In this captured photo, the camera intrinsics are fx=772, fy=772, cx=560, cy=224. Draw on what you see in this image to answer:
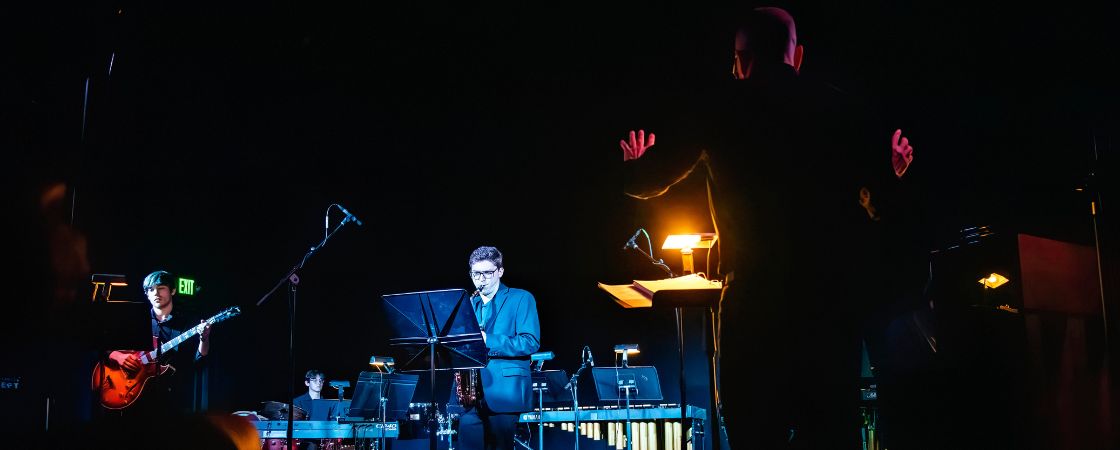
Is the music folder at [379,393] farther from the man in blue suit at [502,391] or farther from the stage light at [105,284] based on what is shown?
the stage light at [105,284]

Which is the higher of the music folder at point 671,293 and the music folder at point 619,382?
the music folder at point 671,293

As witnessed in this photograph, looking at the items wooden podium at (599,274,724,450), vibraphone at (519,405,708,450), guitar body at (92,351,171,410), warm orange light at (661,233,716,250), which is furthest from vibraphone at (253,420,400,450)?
wooden podium at (599,274,724,450)

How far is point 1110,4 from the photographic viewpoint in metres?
4.46

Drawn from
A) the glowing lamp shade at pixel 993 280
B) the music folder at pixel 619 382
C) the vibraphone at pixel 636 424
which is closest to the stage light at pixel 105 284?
the vibraphone at pixel 636 424

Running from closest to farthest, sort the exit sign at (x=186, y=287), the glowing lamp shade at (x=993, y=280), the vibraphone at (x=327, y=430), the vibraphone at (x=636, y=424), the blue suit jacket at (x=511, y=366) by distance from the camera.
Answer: the glowing lamp shade at (x=993, y=280) < the blue suit jacket at (x=511, y=366) < the vibraphone at (x=327, y=430) < the vibraphone at (x=636, y=424) < the exit sign at (x=186, y=287)

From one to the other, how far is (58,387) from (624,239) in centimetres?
684

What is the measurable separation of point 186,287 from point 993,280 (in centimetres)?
897

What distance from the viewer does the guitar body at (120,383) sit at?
7.22 m

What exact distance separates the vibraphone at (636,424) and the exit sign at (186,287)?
505 cm

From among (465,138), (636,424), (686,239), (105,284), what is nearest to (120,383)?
(105,284)

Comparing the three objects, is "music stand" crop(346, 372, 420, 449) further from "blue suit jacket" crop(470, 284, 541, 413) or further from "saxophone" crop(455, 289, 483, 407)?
"blue suit jacket" crop(470, 284, 541, 413)

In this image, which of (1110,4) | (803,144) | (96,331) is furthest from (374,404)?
(1110,4)

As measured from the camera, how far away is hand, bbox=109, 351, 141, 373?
736 centimetres

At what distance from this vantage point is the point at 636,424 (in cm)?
720
